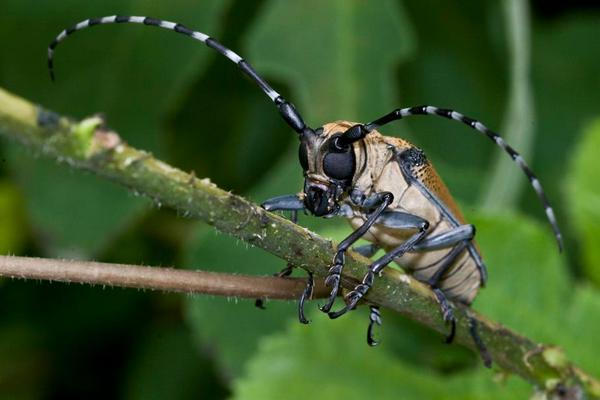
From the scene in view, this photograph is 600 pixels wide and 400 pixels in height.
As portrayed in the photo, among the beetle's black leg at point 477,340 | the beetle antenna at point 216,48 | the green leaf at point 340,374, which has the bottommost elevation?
the green leaf at point 340,374

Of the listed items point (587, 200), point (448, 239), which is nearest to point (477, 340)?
point (448, 239)

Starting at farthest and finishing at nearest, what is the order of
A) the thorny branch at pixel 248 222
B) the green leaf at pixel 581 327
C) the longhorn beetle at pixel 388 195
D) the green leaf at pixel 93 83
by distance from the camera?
1. the green leaf at pixel 93 83
2. the green leaf at pixel 581 327
3. the longhorn beetle at pixel 388 195
4. the thorny branch at pixel 248 222

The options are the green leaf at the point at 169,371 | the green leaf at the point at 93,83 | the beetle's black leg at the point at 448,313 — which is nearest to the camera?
the beetle's black leg at the point at 448,313

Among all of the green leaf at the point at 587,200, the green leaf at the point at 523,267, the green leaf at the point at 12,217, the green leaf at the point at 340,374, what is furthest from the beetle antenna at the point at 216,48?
the green leaf at the point at 12,217

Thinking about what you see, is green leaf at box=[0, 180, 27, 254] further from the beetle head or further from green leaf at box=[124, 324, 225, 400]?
the beetle head

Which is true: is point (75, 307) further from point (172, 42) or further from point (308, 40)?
point (308, 40)

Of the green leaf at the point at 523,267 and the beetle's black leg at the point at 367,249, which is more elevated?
the beetle's black leg at the point at 367,249

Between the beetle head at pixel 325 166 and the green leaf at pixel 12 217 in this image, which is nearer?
the beetle head at pixel 325 166

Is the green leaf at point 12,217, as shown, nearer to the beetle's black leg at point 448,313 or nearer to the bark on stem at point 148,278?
the beetle's black leg at point 448,313
